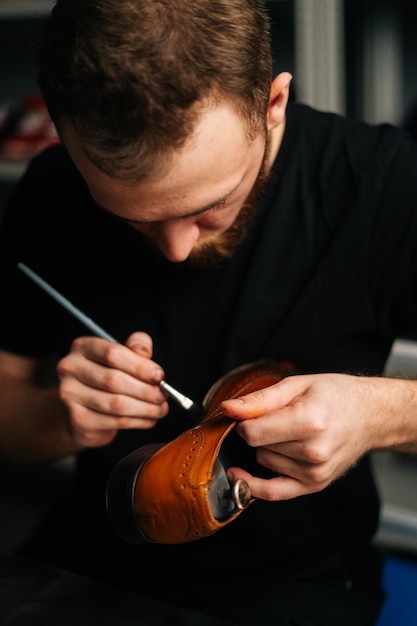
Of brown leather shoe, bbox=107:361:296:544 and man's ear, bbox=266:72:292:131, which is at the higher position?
man's ear, bbox=266:72:292:131

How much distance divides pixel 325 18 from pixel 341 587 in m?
1.11

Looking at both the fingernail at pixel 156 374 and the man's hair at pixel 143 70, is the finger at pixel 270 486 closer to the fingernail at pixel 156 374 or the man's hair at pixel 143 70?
the fingernail at pixel 156 374

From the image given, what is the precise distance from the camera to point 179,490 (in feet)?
2.33

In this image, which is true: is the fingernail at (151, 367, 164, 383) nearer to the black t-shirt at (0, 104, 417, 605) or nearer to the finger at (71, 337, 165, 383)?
the finger at (71, 337, 165, 383)

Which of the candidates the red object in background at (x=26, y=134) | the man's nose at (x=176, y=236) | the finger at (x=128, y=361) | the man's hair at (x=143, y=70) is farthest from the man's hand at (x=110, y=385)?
the red object in background at (x=26, y=134)

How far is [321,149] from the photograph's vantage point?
1008 mm

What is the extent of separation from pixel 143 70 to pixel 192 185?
13cm

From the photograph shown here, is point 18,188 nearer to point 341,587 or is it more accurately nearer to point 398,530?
point 341,587

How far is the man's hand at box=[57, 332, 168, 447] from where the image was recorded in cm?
83

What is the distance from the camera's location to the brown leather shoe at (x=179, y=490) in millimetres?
699

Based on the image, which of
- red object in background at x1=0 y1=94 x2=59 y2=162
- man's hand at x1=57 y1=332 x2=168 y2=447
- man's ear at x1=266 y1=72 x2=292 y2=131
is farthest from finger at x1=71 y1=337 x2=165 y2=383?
red object in background at x1=0 y1=94 x2=59 y2=162

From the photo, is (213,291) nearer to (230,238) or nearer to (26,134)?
(230,238)

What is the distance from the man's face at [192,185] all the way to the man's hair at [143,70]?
0.6 inches

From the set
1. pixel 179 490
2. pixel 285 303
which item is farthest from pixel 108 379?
pixel 285 303
